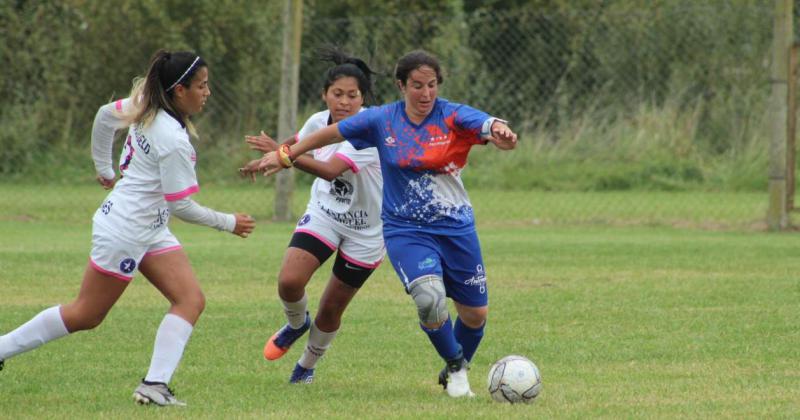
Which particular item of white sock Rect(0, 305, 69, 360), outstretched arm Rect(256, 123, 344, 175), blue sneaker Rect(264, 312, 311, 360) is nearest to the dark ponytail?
outstretched arm Rect(256, 123, 344, 175)

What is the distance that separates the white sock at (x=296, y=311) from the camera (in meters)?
7.21

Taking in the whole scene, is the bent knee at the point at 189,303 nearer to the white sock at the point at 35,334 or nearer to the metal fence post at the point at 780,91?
the white sock at the point at 35,334

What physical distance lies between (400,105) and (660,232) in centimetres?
850

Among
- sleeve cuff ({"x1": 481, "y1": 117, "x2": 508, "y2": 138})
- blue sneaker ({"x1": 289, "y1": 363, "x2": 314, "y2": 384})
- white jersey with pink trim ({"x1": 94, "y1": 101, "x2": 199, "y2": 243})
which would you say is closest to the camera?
white jersey with pink trim ({"x1": 94, "y1": 101, "x2": 199, "y2": 243})

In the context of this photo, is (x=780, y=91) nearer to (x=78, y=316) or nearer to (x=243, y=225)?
(x=243, y=225)

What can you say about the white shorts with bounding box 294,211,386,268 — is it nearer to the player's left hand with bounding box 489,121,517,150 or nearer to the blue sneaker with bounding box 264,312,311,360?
the blue sneaker with bounding box 264,312,311,360

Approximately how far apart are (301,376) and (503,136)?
6.00 feet

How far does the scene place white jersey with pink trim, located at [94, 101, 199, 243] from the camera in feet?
19.4

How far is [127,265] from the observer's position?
602 centimetres

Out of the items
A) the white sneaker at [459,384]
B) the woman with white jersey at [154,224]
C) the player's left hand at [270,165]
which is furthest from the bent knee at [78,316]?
the white sneaker at [459,384]

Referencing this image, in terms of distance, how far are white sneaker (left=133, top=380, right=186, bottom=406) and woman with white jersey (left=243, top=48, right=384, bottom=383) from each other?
104cm

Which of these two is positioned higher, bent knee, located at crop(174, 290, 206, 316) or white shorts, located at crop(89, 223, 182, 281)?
white shorts, located at crop(89, 223, 182, 281)

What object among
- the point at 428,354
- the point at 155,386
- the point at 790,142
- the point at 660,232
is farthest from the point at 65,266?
the point at 790,142

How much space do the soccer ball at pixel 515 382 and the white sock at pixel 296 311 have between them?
4.81 ft
